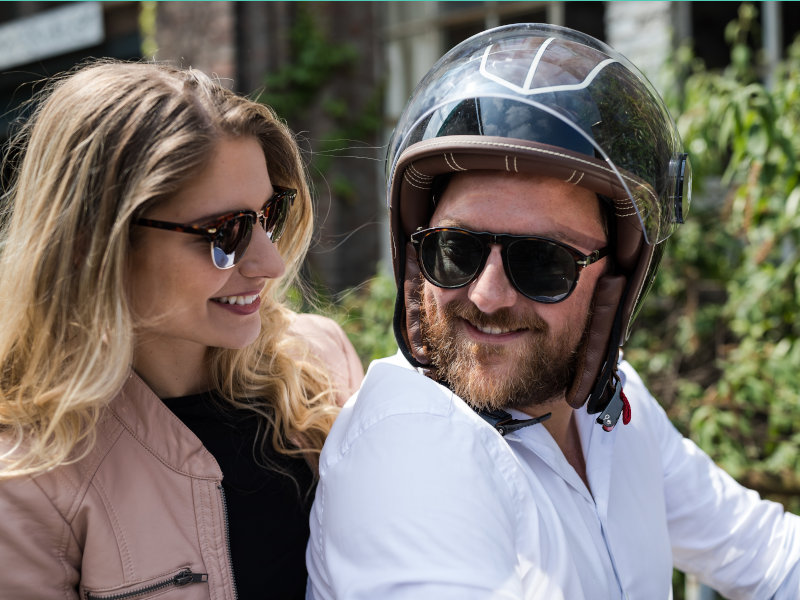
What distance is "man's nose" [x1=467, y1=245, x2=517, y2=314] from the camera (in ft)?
4.91

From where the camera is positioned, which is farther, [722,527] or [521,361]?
[722,527]

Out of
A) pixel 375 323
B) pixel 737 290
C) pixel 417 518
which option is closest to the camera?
pixel 417 518

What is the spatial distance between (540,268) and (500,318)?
0.13 metres

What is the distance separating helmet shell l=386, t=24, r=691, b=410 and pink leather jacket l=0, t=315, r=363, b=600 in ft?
1.79

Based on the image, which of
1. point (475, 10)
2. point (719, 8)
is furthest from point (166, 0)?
point (719, 8)

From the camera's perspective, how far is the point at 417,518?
124cm

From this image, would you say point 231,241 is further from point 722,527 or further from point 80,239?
point 722,527

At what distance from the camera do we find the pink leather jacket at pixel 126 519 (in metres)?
1.32

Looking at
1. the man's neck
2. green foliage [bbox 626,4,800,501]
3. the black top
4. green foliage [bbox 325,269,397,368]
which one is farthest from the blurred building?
the man's neck

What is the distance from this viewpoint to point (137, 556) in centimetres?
141

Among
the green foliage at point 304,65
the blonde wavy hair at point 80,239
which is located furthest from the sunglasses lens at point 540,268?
the green foliage at point 304,65

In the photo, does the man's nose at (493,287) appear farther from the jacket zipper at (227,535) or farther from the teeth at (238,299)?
the jacket zipper at (227,535)

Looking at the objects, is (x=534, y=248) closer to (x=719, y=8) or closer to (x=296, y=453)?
(x=296, y=453)

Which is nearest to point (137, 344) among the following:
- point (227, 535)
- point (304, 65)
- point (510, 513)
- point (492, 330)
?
point (227, 535)
